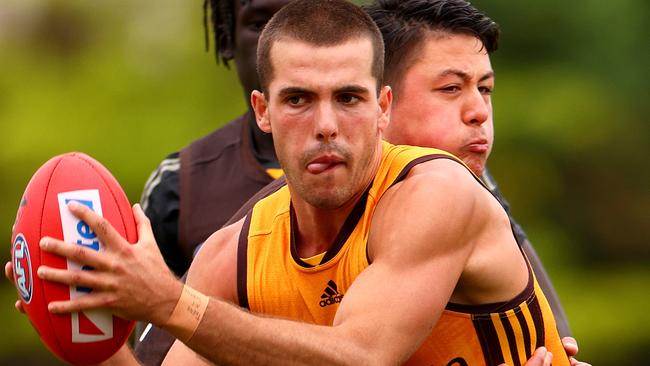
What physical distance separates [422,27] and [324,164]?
1327 mm

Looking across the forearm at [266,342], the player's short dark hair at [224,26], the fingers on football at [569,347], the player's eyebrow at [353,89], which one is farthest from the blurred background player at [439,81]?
the player's short dark hair at [224,26]

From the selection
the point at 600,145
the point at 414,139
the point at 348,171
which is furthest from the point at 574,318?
the point at 348,171

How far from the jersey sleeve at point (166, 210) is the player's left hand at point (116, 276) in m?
3.40

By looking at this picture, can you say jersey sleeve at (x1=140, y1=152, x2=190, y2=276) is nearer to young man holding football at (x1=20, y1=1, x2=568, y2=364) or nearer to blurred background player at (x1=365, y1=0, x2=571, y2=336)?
blurred background player at (x1=365, y1=0, x2=571, y2=336)

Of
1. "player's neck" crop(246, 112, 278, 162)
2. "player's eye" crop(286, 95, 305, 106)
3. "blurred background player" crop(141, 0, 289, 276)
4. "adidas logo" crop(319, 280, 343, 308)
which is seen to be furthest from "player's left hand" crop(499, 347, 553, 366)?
"player's neck" crop(246, 112, 278, 162)

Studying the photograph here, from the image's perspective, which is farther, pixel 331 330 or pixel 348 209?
pixel 348 209

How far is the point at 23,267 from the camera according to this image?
180 inches

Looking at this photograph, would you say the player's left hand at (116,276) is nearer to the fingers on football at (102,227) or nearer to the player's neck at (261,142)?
the fingers on football at (102,227)

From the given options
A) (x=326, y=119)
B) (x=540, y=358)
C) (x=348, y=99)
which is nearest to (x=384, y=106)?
(x=348, y=99)

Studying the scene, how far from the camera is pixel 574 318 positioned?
619 inches

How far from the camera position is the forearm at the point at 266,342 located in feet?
14.8

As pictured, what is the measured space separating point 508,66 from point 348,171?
12.0 meters

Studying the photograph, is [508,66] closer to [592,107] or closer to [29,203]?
[592,107]

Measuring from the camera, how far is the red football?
14.7 ft
